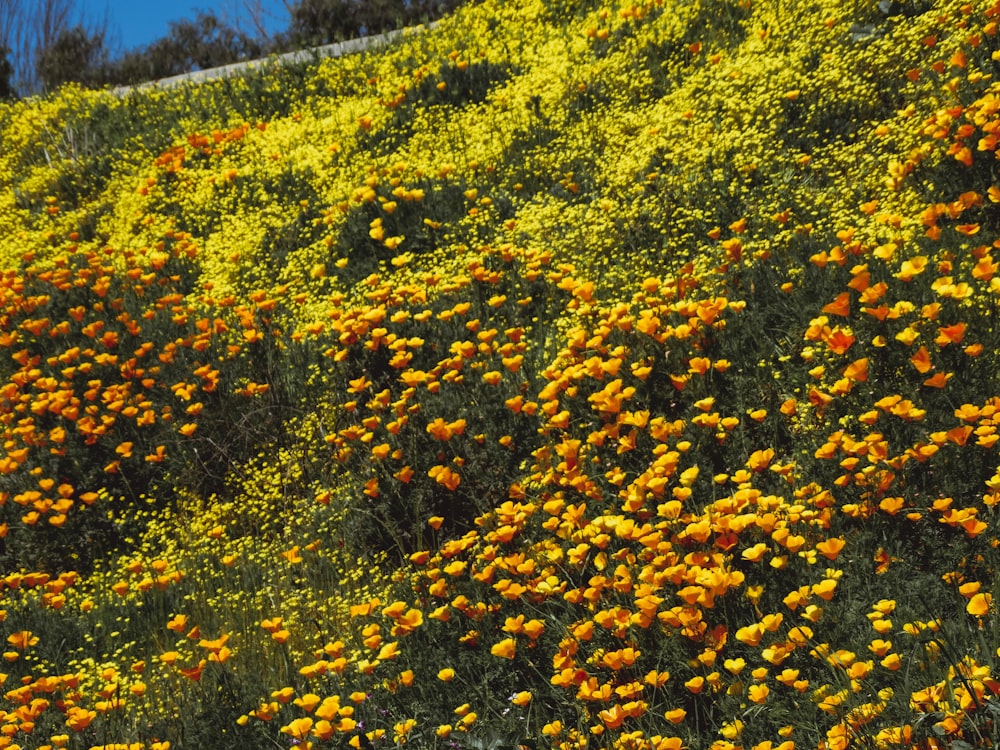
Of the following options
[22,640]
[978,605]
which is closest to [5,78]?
[22,640]

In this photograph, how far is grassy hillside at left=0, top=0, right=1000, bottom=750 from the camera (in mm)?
2863

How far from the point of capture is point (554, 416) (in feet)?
12.8

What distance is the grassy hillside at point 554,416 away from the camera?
286 cm

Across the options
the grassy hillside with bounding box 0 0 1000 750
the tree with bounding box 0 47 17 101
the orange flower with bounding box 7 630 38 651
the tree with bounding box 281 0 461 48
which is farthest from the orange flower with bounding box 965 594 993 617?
the tree with bounding box 0 47 17 101

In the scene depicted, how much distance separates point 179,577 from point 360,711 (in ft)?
5.71

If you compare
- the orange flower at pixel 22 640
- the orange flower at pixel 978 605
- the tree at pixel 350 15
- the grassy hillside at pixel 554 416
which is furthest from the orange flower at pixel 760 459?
the tree at pixel 350 15

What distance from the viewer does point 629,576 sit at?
2998 millimetres

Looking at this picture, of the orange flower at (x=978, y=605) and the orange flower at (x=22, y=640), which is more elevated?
the orange flower at (x=22, y=640)

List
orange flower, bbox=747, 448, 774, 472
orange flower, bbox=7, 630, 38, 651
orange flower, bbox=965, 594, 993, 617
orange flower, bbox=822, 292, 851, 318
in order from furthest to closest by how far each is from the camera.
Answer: orange flower, bbox=7, 630, 38, 651, orange flower, bbox=822, 292, 851, 318, orange flower, bbox=747, 448, 774, 472, orange flower, bbox=965, 594, 993, 617

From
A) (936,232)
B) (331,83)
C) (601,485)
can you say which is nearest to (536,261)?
(601,485)

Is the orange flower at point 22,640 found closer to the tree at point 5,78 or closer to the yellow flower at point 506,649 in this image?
the yellow flower at point 506,649

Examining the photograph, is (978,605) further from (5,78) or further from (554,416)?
(5,78)

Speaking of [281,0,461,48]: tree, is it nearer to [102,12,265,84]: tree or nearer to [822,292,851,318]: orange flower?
[102,12,265,84]: tree

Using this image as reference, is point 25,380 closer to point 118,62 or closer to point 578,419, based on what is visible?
point 578,419
